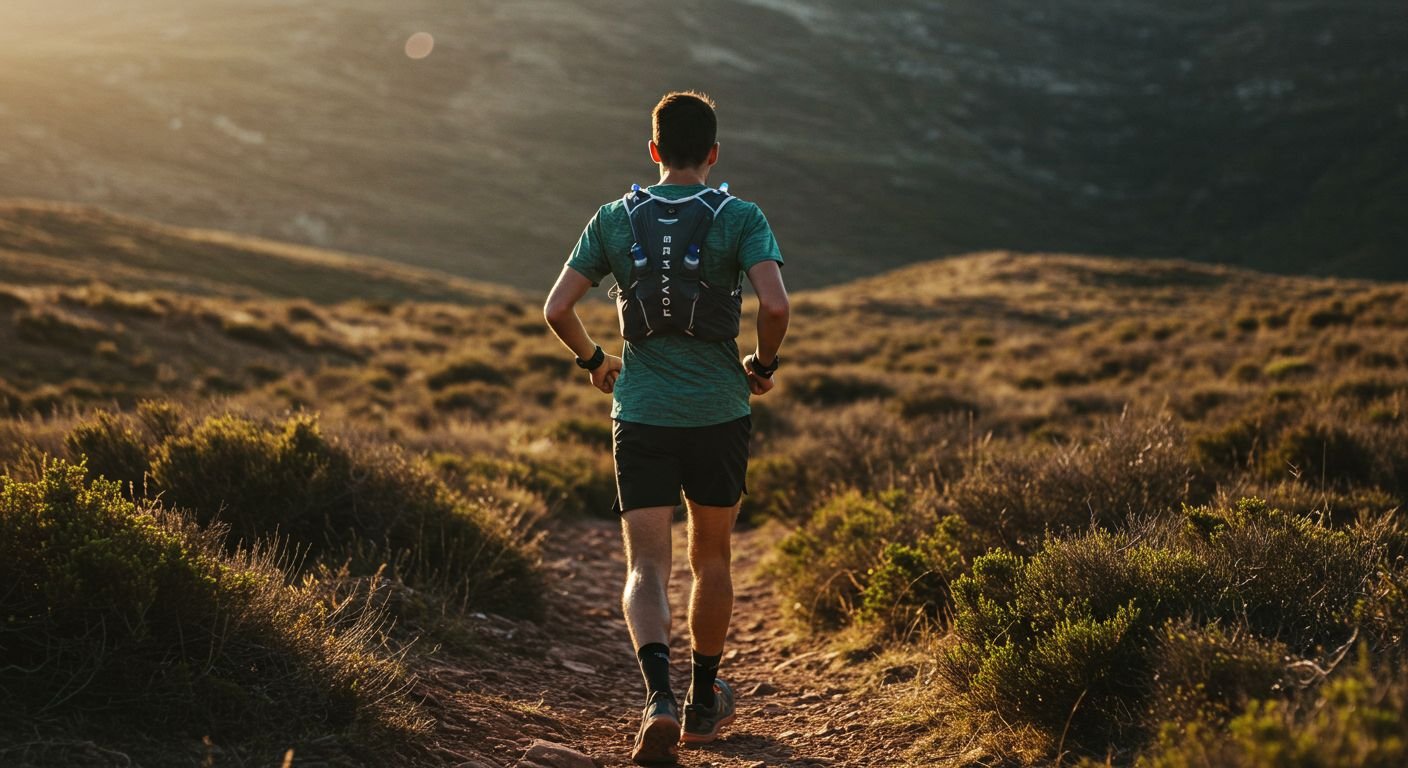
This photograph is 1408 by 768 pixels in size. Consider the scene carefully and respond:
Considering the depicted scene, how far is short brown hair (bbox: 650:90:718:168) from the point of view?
4.10m

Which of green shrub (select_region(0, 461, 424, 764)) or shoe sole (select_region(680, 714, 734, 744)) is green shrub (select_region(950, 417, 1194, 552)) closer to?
shoe sole (select_region(680, 714, 734, 744))

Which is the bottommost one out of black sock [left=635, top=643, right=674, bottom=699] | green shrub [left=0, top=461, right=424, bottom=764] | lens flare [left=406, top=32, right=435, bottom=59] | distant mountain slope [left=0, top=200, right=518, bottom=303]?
distant mountain slope [left=0, top=200, right=518, bottom=303]

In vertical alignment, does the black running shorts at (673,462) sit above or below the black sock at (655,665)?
above

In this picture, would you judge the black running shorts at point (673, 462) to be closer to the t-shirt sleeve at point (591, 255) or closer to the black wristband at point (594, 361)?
the black wristband at point (594, 361)

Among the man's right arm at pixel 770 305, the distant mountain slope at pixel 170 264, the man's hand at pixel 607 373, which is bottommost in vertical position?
the distant mountain slope at pixel 170 264

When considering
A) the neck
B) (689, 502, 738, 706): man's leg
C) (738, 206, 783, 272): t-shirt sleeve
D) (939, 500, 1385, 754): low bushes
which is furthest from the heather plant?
the neck

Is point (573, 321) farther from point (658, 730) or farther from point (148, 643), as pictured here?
point (148, 643)

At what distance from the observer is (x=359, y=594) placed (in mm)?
5371

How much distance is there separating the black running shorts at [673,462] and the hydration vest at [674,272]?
38cm

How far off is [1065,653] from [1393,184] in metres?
122

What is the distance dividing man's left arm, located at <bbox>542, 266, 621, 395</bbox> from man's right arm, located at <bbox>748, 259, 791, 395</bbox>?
582mm

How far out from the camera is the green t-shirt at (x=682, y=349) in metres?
4.03

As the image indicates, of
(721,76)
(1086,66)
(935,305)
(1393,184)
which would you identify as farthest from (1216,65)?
(935,305)

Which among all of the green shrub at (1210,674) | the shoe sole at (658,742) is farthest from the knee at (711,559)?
the green shrub at (1210,674)
